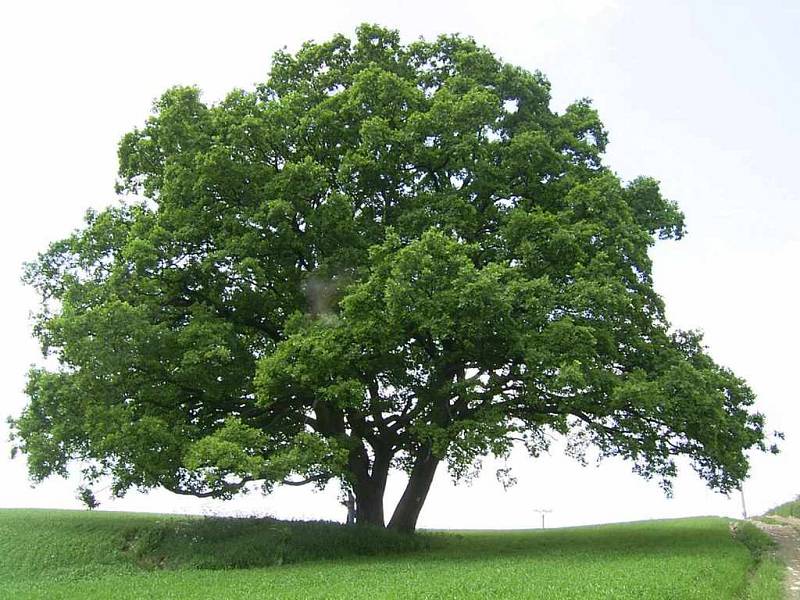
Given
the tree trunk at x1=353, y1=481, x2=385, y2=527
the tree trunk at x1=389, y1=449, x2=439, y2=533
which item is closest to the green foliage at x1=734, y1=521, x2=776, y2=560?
the tree trunk at x1=389, y1=449, x2=439, y2=533

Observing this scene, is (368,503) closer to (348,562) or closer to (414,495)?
(414,495)

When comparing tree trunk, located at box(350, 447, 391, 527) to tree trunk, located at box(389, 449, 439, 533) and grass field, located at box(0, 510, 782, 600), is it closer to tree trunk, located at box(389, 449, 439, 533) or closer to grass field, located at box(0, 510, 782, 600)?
tree trunk, located at box(389, 449, 439, 533)

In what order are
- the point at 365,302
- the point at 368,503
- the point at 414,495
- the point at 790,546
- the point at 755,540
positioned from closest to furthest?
the point at 365,302 → the point at 790,546 → the point at 755,540 → the point at 414,495 → the point at 368,503

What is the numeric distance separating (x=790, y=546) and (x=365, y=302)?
15.9 meters

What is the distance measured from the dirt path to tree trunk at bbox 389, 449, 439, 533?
417 inches

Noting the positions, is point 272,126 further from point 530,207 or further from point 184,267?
point 530,207

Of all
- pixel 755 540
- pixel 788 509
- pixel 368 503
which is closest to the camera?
pixel 755 540

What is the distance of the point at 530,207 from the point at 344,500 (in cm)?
1246

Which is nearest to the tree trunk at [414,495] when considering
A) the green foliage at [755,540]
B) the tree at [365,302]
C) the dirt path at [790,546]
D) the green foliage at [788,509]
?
the tree at [365,302]

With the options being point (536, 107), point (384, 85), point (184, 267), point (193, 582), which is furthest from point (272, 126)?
point (193, 582)

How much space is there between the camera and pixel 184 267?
884 inches

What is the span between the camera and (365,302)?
18.9 meters

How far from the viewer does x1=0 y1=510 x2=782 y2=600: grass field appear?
1351cm

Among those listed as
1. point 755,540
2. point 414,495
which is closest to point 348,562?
point 414,495
